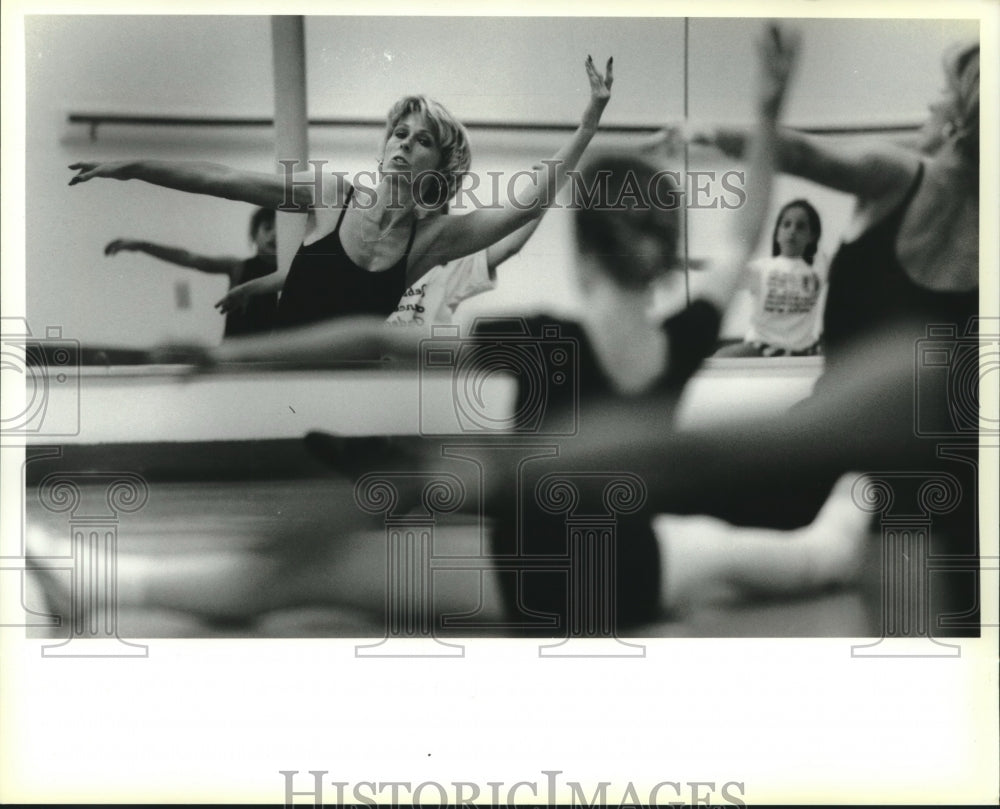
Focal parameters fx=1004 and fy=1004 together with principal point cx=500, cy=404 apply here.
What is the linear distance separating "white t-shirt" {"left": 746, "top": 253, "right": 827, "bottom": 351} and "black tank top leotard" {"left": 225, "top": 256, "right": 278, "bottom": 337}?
1368mm

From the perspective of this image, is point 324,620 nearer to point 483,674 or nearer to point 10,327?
point 483,674

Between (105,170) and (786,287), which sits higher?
(105,170)

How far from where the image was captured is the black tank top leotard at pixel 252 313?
9.36ft

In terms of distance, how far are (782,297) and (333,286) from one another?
1287 mm

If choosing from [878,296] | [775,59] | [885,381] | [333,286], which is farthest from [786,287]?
[333,286]

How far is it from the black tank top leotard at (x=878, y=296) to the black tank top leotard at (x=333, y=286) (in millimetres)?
1246

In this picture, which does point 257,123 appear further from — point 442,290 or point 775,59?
point 775,59

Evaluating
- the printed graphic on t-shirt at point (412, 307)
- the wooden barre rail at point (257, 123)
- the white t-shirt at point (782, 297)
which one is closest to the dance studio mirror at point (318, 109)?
the wooden barre rail at point (257, 123)

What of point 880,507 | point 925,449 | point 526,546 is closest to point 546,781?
point 526,546

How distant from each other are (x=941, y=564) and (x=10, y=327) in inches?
109

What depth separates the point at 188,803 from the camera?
2.88 meters

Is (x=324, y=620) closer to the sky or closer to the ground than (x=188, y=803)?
closer to the sky

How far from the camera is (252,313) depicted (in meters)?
2.85

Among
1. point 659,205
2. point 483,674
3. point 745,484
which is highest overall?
point 659,205
